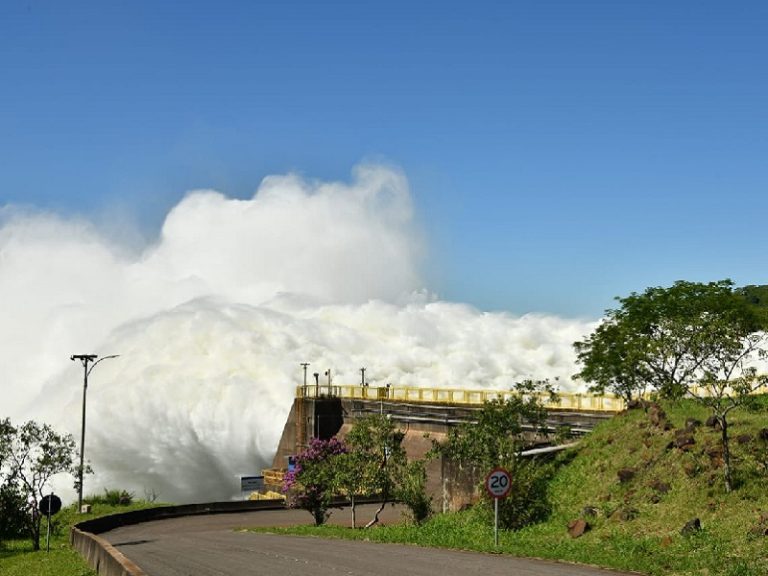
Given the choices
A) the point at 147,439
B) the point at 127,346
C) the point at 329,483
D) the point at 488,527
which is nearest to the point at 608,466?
the point at 488,527

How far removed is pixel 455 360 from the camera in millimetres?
112188

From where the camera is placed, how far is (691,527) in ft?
78.2

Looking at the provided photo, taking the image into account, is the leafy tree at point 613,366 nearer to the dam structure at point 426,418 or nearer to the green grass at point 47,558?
the dam structure at point 426,418

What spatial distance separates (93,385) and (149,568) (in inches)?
3347

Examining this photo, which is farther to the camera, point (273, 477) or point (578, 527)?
point (273, 477)

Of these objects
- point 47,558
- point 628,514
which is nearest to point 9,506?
point 47,558

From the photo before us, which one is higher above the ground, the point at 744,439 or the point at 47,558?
the point at 744,439

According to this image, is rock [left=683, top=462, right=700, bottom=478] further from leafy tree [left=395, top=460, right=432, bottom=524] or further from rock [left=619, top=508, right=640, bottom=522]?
leafy tree [left=395, top=460, right=432, bottom=524]

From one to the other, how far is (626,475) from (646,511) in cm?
317

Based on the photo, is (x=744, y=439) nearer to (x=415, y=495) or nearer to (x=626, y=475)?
(x=626, y=475)

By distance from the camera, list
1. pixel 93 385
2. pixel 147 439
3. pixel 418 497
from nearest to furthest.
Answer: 1. pixel 418 497
2. pixel 147 439
3. pixel 93 385

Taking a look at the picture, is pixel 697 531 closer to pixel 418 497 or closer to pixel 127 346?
pixel 418 497

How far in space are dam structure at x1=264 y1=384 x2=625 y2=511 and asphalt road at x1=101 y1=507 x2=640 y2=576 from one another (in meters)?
9.47

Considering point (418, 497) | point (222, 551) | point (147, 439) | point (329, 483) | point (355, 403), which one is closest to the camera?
point (222, 551)
